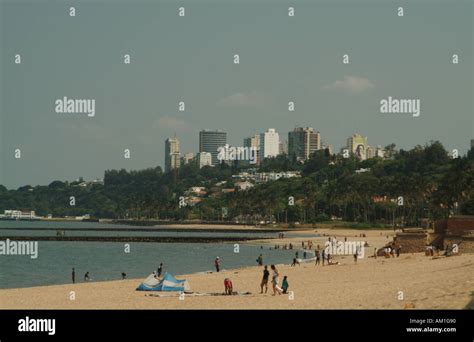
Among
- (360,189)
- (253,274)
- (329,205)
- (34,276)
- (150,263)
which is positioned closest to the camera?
(253,274)

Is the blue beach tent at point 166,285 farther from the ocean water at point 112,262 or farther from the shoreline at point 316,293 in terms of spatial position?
the ocean water at point 112,262

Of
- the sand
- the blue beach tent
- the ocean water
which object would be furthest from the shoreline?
the ocean water

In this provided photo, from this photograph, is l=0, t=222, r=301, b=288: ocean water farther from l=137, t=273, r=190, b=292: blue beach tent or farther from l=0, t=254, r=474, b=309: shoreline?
l=137, t=273, r=190, b=292: blue beach tent
